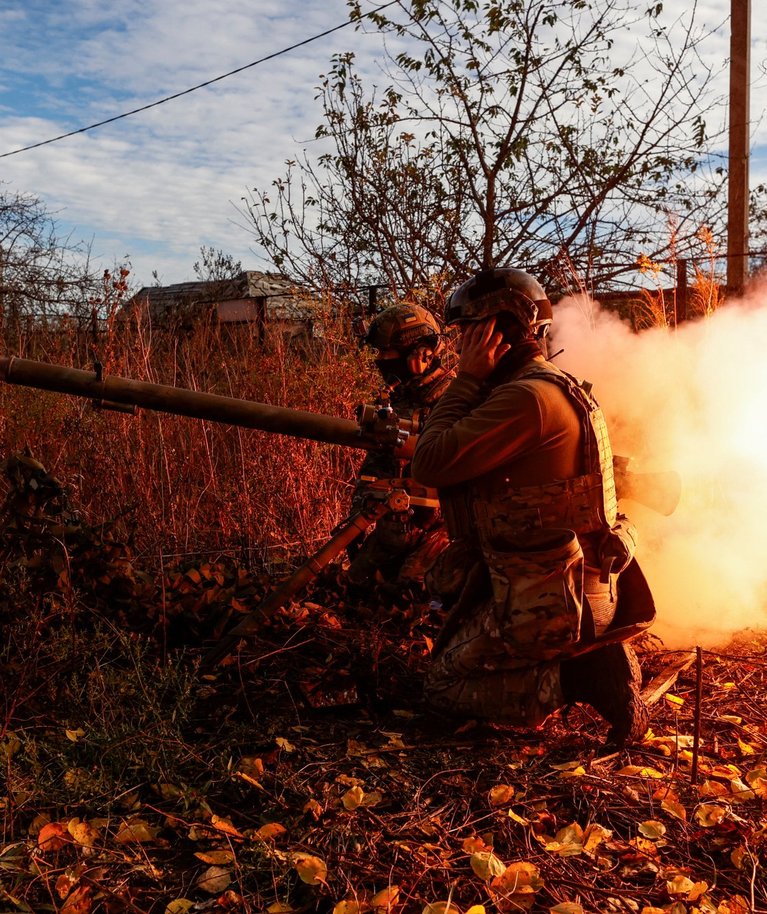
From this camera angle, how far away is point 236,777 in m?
3.04

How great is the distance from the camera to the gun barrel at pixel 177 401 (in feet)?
13.1

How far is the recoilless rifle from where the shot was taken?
4.00m

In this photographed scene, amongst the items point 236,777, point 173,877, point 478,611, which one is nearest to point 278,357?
point 478,611

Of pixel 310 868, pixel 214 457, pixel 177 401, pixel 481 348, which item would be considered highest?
pixel 481 348

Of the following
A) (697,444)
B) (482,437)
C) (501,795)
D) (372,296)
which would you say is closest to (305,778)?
(501,795)

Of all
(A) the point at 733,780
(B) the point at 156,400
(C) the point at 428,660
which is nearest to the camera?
(A) the point at 733,780

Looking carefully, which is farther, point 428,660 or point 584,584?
point 428,660

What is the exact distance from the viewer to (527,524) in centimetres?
343

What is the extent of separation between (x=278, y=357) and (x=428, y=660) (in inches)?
122

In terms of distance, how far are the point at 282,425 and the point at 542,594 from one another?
4.91 feet

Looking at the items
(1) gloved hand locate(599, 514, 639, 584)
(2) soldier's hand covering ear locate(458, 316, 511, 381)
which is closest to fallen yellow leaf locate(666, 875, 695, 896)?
(1) gloved hand locate(599, 514, 639, 584)

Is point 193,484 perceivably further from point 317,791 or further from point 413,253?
point 413,253

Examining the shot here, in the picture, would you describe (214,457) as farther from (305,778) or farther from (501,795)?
(501,795)

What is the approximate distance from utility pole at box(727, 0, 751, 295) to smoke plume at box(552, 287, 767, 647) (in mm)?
2502
